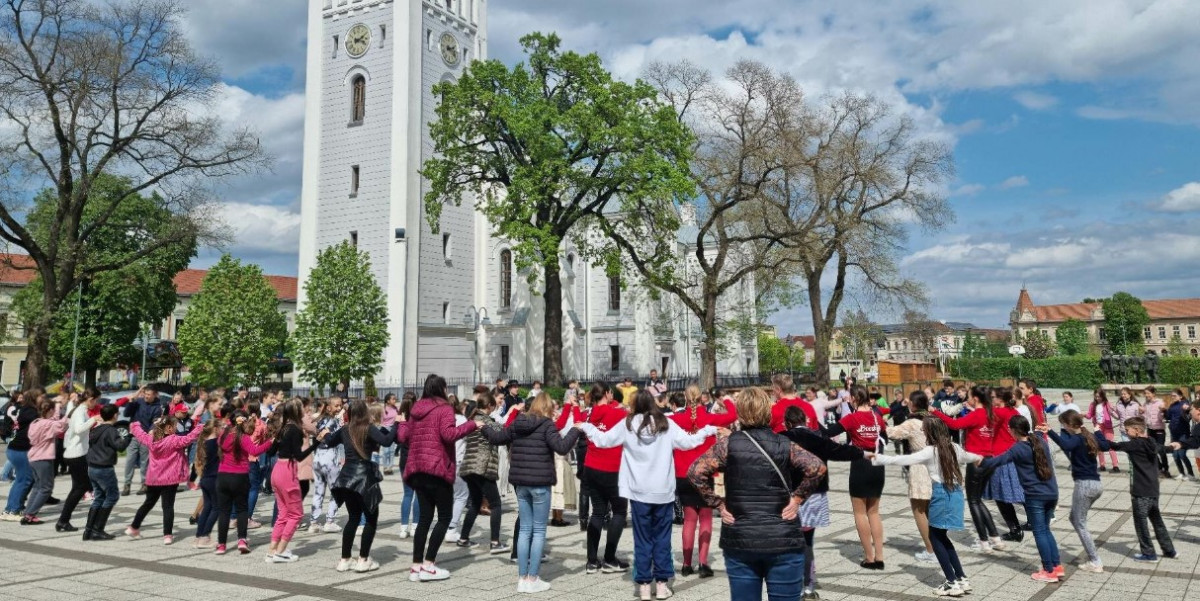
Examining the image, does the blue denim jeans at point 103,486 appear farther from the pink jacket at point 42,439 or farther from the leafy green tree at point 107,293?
the leafy green tree at point 107,293

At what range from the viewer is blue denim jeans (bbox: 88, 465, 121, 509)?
9.49 metres

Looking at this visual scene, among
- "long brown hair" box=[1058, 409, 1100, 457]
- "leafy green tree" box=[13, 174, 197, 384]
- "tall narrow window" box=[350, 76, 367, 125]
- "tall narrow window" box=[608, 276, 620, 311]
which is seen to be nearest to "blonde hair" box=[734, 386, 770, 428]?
"long brown hair" box=[1058, 409, 1100, 457]

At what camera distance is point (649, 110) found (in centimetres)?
3127

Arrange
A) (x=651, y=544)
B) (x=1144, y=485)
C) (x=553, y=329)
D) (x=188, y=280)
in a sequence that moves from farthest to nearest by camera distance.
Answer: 1. (x=188, y=280)
2. (x=553, y=329)
3. (x=1144, y=485)
4. (x=651, y=544)

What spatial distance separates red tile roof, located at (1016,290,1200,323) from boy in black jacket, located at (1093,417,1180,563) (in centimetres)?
13924

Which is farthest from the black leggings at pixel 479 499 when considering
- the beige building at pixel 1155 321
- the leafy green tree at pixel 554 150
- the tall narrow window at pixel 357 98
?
the beige building at pixel 1155 321

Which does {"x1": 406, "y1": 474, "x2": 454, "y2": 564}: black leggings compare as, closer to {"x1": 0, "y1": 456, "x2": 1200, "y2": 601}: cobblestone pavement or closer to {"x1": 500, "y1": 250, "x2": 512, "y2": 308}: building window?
{"x1": 0, "y1": 456, "x2": 1200, "y2": 601}: cobblestone pavement

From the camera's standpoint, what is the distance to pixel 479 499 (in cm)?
873

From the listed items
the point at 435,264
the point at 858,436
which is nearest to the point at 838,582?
the point at 858,436

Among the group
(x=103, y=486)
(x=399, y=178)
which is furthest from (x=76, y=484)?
(x=399, y=178)

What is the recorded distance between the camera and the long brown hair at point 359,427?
7727 mm

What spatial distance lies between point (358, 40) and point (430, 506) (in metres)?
38.0

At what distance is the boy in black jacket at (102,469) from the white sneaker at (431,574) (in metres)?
4.71

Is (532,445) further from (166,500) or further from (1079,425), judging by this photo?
(1079,425)
